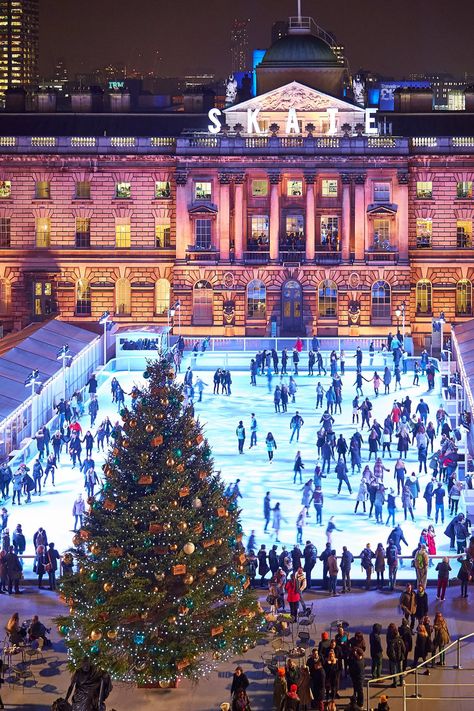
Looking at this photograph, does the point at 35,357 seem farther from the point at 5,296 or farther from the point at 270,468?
the point at 5,296

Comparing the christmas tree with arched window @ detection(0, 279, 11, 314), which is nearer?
the christmas tree

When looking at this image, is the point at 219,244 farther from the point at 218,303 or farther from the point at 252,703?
the point at 252,703

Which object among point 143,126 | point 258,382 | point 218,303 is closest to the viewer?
point 258,382

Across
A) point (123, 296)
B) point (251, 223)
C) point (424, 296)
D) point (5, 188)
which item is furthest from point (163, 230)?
point (424, 296)

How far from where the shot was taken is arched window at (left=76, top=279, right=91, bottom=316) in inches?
4998

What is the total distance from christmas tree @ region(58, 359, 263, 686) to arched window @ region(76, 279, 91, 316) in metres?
75.8

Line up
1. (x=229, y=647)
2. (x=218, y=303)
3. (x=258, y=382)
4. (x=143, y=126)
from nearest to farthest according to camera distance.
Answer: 1. (x=229, y=647)
2. (x=258, y=382)
3. (x=218, y=303)
4. (x=143, y=126)

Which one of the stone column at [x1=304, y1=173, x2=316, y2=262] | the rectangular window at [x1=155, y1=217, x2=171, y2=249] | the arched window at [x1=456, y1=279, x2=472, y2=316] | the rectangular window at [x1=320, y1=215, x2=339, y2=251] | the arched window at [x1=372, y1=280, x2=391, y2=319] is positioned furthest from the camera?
the rectangular window at [x1=155, y1=217, x2=171, y2=249]

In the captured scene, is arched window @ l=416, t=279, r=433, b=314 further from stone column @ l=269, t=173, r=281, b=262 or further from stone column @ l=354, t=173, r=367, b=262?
stone column @ l=269, t=173, r=281, b=262

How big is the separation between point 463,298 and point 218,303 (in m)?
16.7

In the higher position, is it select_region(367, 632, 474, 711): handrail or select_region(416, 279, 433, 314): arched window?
select_region(416, 279, 433, 314): arched window

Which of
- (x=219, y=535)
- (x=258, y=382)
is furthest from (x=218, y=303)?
(x=219, y=535)

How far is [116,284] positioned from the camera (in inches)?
5015

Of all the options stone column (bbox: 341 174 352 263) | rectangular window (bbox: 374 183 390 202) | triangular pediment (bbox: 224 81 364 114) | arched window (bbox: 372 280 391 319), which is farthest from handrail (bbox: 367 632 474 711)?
triangular pediment (bbox: 224 81 364 114)
